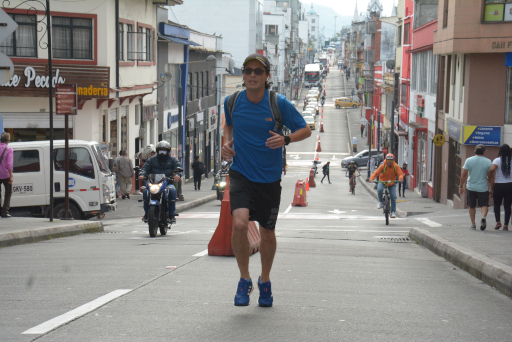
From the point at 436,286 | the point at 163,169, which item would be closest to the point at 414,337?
the point at 436,286

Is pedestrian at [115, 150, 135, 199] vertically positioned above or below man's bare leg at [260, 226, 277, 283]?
below

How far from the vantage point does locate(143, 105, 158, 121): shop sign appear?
35.3 metres

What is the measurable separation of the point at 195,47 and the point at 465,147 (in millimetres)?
24571

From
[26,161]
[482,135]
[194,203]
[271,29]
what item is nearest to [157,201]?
[26,161]

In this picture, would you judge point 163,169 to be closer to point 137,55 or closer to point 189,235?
point 189,235

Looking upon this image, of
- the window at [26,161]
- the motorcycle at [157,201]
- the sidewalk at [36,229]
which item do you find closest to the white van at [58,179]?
the window at [26,161]

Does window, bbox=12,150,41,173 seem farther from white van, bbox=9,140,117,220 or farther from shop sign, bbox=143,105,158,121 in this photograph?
shop sign, bbox=143,105,158,121

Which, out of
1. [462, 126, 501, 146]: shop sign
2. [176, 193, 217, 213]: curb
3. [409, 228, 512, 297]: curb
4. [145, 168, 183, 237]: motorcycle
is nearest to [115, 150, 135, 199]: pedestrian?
[176, 193, 217, 213]: curb

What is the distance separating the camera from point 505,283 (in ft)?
23.9

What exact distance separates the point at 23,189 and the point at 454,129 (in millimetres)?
17281

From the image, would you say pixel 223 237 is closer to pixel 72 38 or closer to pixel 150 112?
pixel 72 38

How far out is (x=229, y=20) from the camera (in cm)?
8488

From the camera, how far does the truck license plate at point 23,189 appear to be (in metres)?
18.1

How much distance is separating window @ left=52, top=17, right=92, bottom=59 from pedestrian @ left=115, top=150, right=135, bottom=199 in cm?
386
